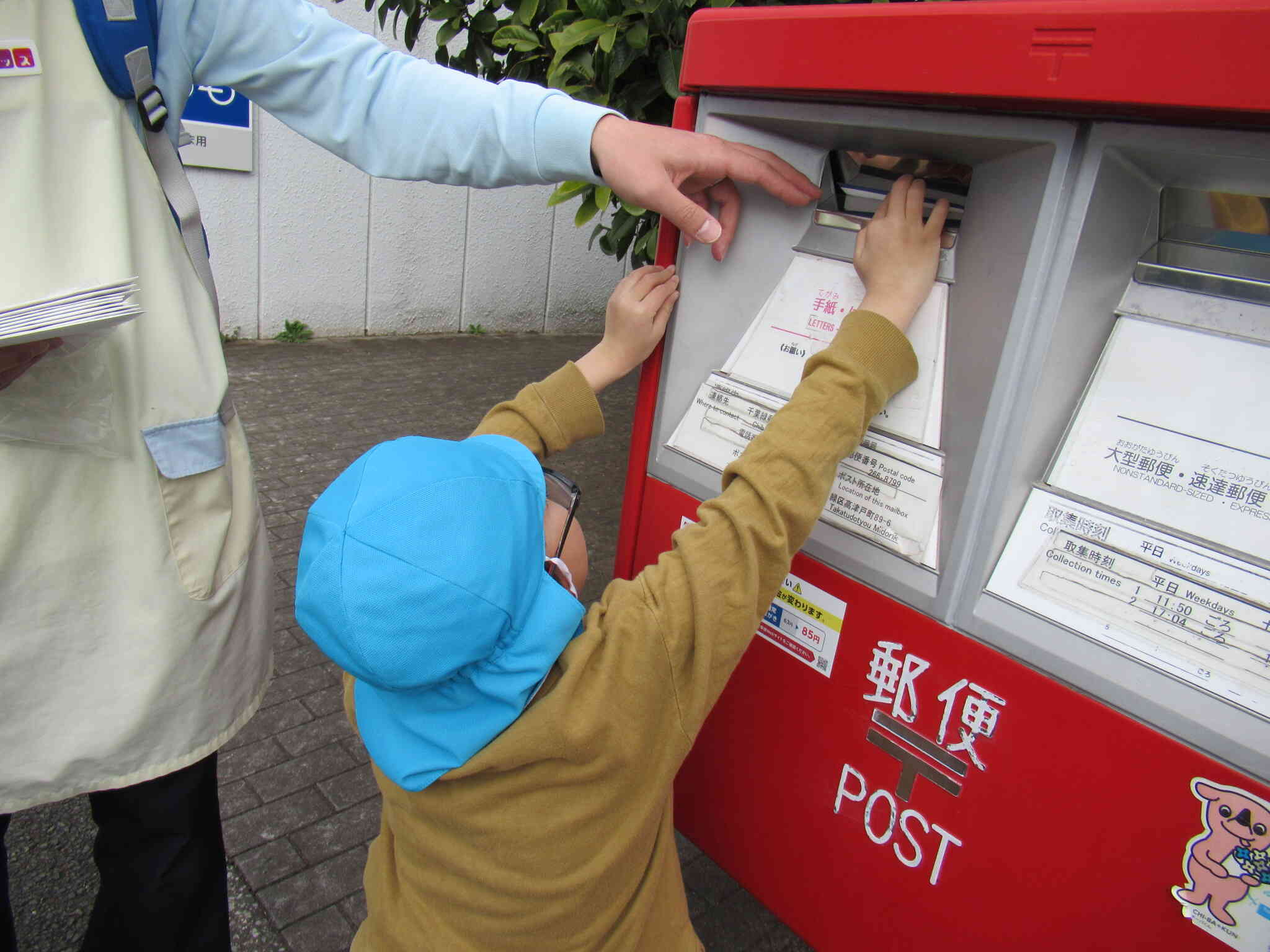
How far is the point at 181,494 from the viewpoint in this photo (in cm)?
119

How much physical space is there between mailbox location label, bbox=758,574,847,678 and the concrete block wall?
502cm

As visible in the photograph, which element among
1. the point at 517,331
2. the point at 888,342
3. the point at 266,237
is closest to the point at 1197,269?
the point at 888,342

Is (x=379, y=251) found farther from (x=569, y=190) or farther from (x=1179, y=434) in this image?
(x=1179, y=434)

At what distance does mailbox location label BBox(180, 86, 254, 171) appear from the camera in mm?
5137

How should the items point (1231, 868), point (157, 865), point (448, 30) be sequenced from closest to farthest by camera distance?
point (1231, 868) < point (157, 865) < point (448, 30)

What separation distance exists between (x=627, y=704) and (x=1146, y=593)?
22.6 inches

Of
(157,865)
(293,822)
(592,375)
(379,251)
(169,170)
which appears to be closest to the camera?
(169,170)

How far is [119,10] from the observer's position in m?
1.06

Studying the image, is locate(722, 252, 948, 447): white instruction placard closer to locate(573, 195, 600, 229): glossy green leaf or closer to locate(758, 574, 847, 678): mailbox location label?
locate(758, 574, 847, 678): mailbox location label

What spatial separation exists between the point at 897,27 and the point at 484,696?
879 mm

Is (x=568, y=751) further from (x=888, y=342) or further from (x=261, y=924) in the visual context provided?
(x=261, y=924)

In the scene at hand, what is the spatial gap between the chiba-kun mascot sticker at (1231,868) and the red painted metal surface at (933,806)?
11 mm

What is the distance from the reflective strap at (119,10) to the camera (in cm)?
105

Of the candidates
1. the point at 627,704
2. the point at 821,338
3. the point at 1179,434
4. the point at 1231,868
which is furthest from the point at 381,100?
the point at 1231,868
